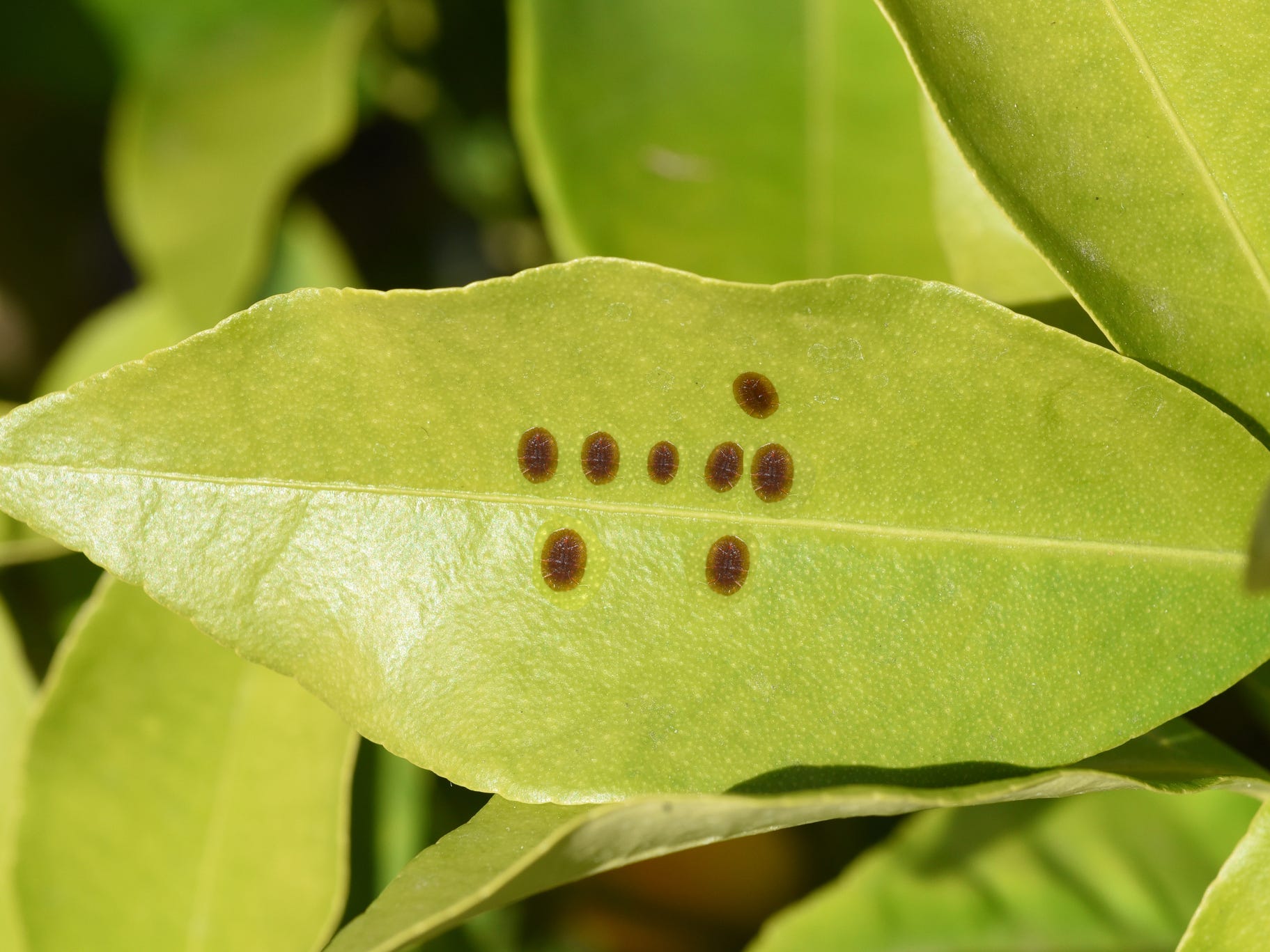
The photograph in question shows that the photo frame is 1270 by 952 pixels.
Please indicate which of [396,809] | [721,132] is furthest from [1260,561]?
[396,809]

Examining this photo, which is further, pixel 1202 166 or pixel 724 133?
pixel 724 133

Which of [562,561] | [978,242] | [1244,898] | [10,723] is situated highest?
[978,242]

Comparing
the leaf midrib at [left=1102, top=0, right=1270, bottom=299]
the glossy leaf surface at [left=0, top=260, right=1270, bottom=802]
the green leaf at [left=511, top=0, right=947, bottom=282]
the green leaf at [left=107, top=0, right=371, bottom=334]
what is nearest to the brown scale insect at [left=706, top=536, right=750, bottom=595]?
the glossy leaf surface at [left=0, top=260, right=1270, bottom=802]

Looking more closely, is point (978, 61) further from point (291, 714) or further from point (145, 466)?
point (291, 714)

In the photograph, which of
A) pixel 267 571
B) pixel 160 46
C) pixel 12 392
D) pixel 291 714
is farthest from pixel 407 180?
pixel 267 571

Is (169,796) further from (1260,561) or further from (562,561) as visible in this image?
(1260,561)

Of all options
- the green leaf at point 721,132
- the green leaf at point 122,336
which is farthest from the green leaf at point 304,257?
the green leaf at point 721,132
